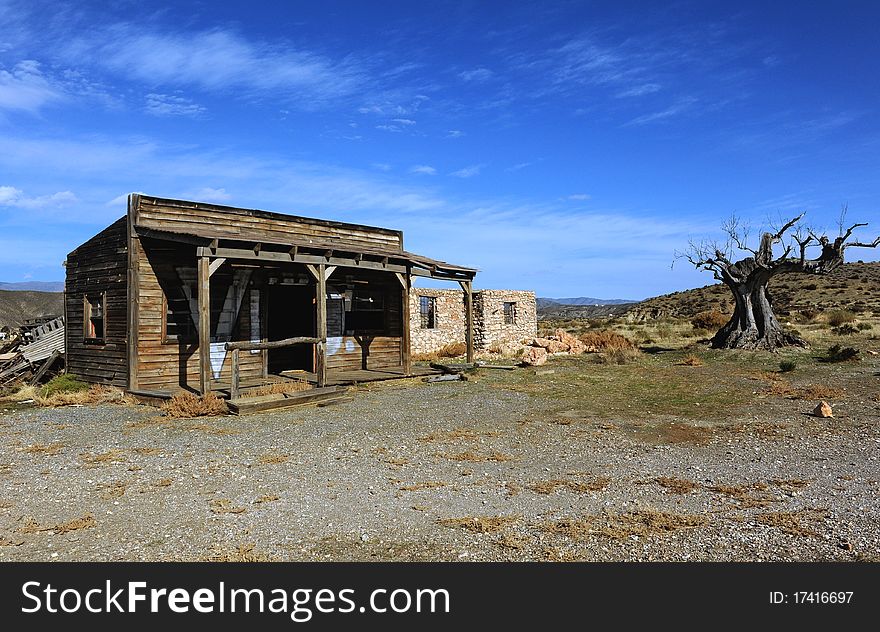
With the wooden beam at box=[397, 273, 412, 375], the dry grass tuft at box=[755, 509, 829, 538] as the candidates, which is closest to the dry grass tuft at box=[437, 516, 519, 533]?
the dry grass tuft at box=[755, 509, 829, 538]

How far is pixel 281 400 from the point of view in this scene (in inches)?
457

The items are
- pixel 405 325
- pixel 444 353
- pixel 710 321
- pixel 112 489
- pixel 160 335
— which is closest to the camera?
pixel 112 489

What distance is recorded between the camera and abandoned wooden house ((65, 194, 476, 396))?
12750 mm

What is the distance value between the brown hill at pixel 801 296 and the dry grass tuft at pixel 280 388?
3743 cm

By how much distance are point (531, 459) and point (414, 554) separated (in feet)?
11.1

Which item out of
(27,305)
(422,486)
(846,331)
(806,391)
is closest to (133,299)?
(422,486)

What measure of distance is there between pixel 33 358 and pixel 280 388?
8874 millimetres

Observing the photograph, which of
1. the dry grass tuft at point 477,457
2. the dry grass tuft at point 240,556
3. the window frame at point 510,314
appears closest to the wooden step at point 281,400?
the dry grass tuft at point 477,457

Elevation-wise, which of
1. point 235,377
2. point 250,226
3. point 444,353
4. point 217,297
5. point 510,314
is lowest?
point 444,353

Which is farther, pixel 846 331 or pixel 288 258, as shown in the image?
pixel 846 331

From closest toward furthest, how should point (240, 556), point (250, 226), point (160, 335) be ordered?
1. point (240, 556)
2. point (160, 335)
3. point (250, 226)

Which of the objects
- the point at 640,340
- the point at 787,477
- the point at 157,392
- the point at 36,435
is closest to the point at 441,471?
the point at 787,477

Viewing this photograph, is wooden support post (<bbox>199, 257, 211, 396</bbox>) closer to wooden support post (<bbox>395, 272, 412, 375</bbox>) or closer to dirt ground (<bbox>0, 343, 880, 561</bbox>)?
dirt ground (<bbox>0, 343, 880, 561</bbox>)

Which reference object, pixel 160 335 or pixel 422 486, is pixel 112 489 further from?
pixel 160 335
